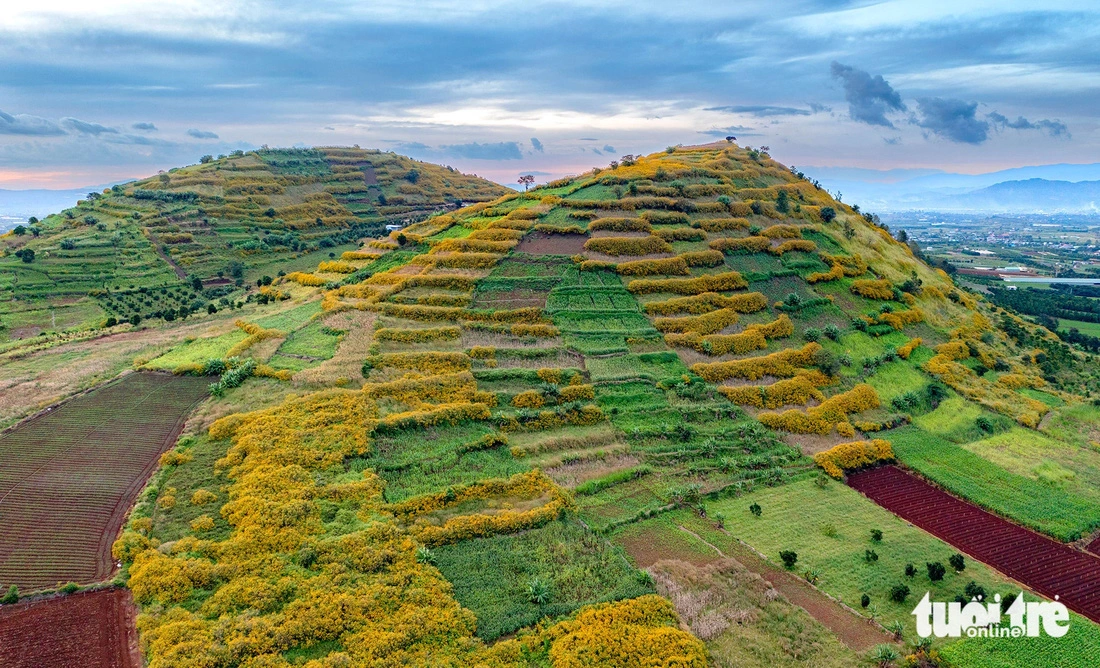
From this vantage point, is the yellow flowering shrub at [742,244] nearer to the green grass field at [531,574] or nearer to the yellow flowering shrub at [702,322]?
the yellow flowering shrub at [702,322]

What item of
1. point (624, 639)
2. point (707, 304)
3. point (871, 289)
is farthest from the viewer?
point (871, 289)

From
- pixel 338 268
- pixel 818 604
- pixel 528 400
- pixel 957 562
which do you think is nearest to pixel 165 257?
pixel 338 268

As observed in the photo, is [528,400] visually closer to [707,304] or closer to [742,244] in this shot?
[707,304]

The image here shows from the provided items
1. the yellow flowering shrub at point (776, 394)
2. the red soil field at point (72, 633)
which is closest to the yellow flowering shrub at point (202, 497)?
the red soil field at point (72, 633)

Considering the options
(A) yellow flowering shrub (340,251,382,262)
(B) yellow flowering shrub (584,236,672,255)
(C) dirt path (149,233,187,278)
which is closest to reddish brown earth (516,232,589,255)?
(B) yellow flowering shrub (584,236,672,255)

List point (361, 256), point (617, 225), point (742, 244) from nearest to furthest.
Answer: point (742, 244) < point (617, 225) < point (361, 256)

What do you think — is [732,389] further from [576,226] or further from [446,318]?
[576,226]

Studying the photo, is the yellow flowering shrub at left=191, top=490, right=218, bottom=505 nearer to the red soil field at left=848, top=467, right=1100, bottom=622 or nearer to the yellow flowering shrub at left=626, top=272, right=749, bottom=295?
the red soil field at left=848, top=467, right=1100, bottom=622
